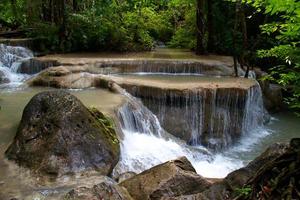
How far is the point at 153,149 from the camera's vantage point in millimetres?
9148

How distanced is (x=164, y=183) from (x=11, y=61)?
9.68 metres

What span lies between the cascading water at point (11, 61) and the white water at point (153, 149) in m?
4.30

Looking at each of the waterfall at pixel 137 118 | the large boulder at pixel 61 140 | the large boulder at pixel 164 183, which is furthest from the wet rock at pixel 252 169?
the waterfall at pixel 137 118

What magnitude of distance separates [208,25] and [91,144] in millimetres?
10826

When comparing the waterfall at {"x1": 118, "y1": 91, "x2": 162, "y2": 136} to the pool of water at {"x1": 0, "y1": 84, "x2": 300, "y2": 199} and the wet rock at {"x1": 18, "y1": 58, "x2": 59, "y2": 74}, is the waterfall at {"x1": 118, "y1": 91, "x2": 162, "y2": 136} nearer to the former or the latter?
the pool of water at {"x1": 0, "y1": 84, "x2": 300, "y2": 199}

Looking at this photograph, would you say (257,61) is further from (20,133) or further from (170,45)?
(20,133)

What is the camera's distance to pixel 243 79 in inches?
501

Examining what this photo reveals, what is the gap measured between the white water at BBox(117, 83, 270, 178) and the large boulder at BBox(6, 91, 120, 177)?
1.01 m

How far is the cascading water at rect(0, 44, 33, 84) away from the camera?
13008 mm

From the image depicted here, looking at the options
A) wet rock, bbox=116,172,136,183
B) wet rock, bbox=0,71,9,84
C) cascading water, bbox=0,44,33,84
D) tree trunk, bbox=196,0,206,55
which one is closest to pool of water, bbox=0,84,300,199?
wet rock, bbox=116,172,136,183

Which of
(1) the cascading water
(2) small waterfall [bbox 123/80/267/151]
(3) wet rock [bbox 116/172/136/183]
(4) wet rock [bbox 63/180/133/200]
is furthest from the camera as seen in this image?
(1) the cascading water

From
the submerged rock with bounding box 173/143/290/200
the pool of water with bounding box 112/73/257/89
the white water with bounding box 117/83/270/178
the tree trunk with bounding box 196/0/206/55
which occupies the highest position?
the tree trunk with bounding box 196/0/206/55

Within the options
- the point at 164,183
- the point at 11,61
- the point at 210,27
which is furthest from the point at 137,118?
the point at 210,27

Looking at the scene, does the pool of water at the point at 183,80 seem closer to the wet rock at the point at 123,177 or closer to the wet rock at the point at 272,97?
the wet rock at the point at 272,97
